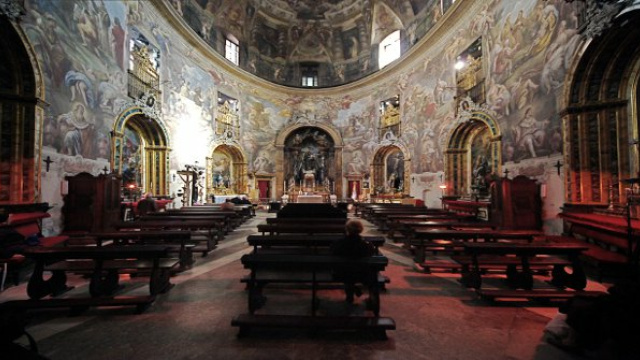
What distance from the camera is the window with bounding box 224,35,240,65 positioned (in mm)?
19516

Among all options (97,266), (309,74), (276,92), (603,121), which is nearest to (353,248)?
(97,266)

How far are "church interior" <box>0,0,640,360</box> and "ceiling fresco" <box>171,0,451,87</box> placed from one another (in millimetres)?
215

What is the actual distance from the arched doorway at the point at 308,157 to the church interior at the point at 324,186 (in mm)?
449

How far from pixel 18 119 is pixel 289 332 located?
31.0 ft

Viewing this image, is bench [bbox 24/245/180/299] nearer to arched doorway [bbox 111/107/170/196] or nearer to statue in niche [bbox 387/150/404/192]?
arched doorway [bbox 111/107/170/196]

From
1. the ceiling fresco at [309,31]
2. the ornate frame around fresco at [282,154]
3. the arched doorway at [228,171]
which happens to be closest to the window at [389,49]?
the ceiling fresco at [309,31]

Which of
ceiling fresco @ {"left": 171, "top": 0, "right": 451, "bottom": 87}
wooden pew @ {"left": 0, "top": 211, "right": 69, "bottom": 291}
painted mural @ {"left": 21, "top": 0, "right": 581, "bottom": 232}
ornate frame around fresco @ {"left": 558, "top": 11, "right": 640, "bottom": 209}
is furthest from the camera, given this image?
ceiling fresco @ {"left": 171, "top": 0, "right": 451, "bottom": 87}

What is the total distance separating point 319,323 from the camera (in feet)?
8.62

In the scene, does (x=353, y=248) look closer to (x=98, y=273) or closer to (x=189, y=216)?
(x=98, y=273)

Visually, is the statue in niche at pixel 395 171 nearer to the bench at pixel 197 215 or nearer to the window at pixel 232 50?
the bench at pixel 197 215

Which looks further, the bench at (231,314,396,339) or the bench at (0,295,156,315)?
the bench at (0,295,156,315)

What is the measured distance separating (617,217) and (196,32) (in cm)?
2095

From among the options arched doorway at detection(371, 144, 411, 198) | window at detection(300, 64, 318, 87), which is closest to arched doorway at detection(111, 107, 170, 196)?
arched doorway at detection(371, 144, 411, 198)

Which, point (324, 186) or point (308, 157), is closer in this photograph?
point (324, 186)
